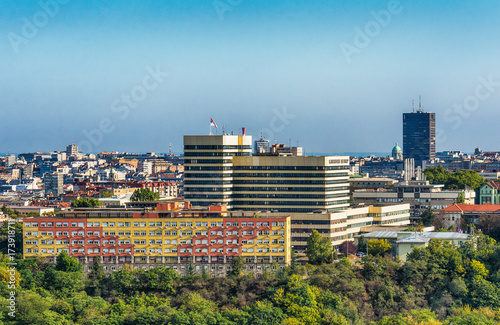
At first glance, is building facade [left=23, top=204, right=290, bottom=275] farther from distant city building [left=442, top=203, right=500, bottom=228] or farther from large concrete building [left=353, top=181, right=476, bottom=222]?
large concrete building [left=353, top=181, right=476, bottom=222]

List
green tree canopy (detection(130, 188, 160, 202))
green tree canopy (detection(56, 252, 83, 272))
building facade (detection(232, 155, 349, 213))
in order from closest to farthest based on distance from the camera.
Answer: green tree canopy (detection(56, 252, 83, 272)) < building facade (detection(232, 155, 349, 213)) < green tree canopy (detection(130, 188, 160, 202))

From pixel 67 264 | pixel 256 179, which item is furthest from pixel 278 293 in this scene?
pixel 256 179

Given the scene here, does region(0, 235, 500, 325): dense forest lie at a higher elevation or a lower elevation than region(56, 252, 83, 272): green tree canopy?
lower

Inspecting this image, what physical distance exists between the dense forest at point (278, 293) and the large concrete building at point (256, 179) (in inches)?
584

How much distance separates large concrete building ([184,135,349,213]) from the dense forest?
1483cm

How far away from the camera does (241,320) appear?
215ft

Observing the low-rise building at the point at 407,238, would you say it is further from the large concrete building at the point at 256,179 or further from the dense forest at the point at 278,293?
the large concrete building at the point at 256,179

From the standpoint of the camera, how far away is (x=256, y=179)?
303 ft

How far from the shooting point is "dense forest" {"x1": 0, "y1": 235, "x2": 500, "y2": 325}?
66188 millimetres

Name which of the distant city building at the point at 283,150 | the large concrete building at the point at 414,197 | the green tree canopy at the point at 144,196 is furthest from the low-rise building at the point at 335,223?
the green tree canopy at the point at 144,196

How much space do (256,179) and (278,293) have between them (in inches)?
962

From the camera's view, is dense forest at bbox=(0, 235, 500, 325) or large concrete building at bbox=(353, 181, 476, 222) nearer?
dense forest at bbox=(0, 235, 500, 325)

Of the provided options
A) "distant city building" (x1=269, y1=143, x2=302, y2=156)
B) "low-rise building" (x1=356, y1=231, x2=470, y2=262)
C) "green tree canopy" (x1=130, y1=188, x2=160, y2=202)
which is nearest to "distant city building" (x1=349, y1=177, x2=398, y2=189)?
"distant city building" (x1=269, y1=143, x2=302, y2=156)

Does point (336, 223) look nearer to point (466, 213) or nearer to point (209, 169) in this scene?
point (209, 169)
